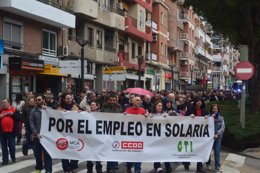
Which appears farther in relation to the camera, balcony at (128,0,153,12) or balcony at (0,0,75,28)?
balcony at (128,0,153,12)

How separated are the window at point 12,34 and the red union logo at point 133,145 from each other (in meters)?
16.2

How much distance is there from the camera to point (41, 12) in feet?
92.7

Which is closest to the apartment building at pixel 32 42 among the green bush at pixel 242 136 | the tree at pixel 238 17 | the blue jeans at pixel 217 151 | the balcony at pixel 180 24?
→ the tree at pixel 238 17

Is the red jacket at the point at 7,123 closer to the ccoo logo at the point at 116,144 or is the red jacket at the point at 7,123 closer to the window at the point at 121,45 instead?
the ccoo logo at the point at 116,144

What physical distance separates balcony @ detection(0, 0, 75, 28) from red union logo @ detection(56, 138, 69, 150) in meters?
Answer: 15.1

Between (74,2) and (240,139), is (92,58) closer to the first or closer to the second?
(74,2)

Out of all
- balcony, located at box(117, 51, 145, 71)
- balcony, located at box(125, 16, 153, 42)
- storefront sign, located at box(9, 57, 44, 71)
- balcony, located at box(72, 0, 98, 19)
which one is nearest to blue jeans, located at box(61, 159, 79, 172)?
storefront sign, located at box(9, 57, 44, 71)

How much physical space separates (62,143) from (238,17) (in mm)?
16714

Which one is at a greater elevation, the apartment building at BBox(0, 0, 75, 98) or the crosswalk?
the apartment building at BBox(0, 0, 75, 98)

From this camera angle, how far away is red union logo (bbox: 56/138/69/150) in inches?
450

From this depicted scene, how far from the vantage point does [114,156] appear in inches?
457

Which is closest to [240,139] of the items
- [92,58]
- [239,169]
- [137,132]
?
[239,169]

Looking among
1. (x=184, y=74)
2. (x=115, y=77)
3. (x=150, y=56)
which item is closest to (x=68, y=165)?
(x=115, y=77)

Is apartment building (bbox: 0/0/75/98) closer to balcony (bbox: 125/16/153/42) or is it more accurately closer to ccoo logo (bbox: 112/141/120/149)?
balcony (bbox: 125/16/153/42)
